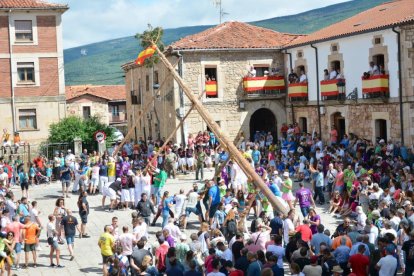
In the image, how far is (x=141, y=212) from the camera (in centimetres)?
1927

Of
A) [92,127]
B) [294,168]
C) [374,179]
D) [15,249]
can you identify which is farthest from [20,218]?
[92,127]

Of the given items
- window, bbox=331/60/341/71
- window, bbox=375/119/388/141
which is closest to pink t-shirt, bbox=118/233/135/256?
window, bbox=375/119/388/141

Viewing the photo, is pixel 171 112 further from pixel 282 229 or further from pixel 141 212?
pixel 282 229

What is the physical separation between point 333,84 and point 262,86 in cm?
508

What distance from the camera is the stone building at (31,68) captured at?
38.4 meters

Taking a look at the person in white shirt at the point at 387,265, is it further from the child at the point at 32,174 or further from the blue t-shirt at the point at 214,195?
the child at the point at 32,174

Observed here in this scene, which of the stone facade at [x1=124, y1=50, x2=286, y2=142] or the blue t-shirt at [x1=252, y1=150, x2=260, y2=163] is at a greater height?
the stone facade at [x1=124, y1=50, x2=286, y2=142]

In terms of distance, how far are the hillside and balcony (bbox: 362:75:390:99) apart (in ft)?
278

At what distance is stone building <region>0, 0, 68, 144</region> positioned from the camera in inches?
1511

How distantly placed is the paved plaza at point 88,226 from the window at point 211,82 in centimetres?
660

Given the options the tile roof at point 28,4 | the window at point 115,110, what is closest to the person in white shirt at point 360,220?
the tile roof at point 28,4

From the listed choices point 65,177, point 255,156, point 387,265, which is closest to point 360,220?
point 387,265

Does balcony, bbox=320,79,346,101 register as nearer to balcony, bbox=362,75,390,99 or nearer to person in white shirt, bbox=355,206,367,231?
balcony, bbox=362,75,390,99

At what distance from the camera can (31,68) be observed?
39.1 m
